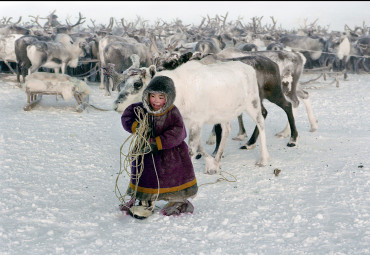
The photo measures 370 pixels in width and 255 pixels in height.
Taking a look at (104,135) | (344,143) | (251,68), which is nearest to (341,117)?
(344,143)

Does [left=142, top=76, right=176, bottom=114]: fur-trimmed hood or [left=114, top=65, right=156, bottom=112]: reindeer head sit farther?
[left=114, top=65, right=156, bottom=112]: reindeer head

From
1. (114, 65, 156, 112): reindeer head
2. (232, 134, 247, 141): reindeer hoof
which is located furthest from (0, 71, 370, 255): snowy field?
(114, 65, 156, 112): reindeer head

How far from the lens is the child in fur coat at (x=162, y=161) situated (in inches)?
137

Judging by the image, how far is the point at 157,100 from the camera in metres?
3.46

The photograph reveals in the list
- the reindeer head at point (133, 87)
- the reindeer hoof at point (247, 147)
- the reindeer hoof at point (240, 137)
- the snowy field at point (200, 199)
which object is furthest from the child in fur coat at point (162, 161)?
the reindeer hoof at point (240, 137)

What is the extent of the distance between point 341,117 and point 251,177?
4206 millimetres

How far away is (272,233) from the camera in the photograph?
3.17 meters

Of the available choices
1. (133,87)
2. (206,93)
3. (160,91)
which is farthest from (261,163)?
(160,91)

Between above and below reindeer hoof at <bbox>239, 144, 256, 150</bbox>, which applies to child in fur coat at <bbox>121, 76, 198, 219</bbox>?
above

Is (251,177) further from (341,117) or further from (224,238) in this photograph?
(341,117)

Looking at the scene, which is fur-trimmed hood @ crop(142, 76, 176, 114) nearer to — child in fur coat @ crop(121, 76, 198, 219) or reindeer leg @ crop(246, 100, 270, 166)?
child in fur coat @ crop(121, 76, 198, 219)

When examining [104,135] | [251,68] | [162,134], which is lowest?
[104,135]

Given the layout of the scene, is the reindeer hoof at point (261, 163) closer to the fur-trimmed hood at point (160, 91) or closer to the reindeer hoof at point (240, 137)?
the reindeer hoof at point (240, 137)

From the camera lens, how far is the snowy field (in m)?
3.00
